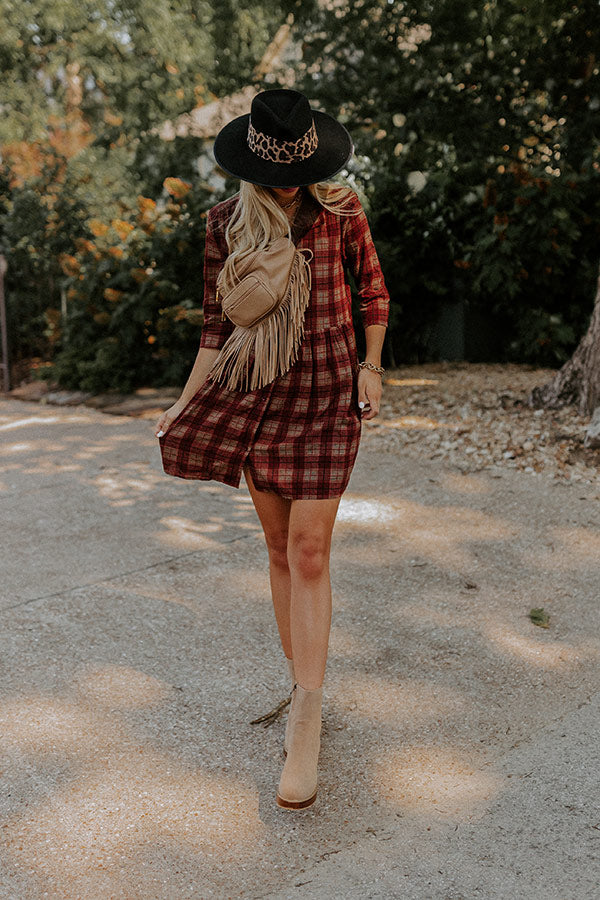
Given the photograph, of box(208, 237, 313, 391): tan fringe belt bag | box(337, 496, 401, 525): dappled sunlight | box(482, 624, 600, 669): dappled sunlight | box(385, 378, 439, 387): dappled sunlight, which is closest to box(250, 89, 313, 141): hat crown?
box(208, 237, 313, 391): tan fringe belt bag

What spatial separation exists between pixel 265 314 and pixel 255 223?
0.85 ft

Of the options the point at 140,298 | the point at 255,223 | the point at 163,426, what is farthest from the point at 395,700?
the point at 140,298

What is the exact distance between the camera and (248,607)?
149 inches

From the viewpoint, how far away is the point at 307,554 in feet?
8.04

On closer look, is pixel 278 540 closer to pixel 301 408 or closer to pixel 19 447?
pixel 301 408

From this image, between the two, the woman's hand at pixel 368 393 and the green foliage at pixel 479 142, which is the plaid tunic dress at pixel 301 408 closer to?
the woman's hand at pixel 368 393

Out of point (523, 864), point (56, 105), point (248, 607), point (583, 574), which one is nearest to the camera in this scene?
point (523, 864)

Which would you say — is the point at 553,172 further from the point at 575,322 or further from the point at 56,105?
the point at 56,105

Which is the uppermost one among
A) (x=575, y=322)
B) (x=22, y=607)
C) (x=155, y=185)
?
(x=155, y=185)

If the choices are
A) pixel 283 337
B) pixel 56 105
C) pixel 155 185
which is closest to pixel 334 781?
pixel 283 337

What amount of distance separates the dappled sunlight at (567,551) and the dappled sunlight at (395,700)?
1.32 metres

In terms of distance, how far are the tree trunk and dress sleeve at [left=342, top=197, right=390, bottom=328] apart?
12.9ft

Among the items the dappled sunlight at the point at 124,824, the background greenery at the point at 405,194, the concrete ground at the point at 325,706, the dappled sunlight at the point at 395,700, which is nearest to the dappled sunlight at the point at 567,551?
the concrete ground at the point at 325,706

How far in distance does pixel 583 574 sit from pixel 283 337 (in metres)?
2.28
